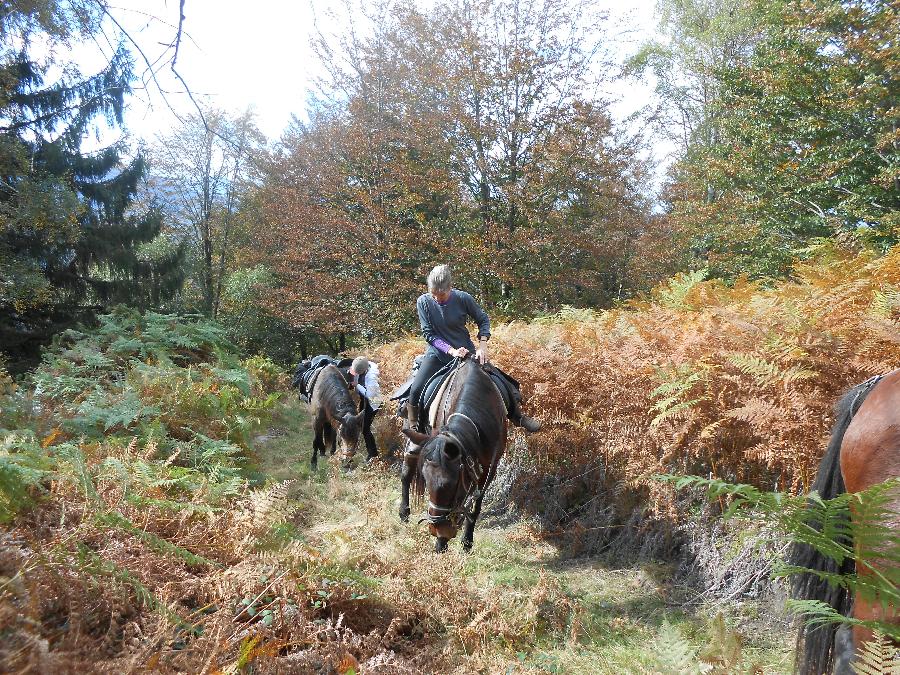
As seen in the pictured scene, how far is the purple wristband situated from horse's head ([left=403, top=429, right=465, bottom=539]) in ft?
5.54

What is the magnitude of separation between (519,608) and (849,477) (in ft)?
8.43

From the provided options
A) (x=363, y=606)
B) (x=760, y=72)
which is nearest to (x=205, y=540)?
(x=363, y=606)

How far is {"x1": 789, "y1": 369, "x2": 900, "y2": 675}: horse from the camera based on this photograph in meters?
2.06

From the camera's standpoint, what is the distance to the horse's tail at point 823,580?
2.32 meters

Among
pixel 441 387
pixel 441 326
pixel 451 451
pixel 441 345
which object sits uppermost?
pixel 441 326

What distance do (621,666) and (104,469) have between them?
453 centimetres

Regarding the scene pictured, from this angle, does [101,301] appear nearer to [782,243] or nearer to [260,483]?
[260,483]

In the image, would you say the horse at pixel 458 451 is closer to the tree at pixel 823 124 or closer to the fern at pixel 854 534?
the fern at pixel 854 534

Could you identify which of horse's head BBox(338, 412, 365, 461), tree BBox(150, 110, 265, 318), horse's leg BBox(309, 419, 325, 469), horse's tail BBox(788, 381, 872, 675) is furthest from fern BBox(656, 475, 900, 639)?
tree BBox(150, 110, 265, 318)

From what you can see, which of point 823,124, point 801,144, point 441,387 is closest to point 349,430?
point 441,387

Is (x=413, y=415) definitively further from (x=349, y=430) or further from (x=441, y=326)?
(x=349, y=430)

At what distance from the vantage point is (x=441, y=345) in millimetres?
5695

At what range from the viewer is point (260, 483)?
23.3 feet

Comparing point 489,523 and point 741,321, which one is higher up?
point 741,321
